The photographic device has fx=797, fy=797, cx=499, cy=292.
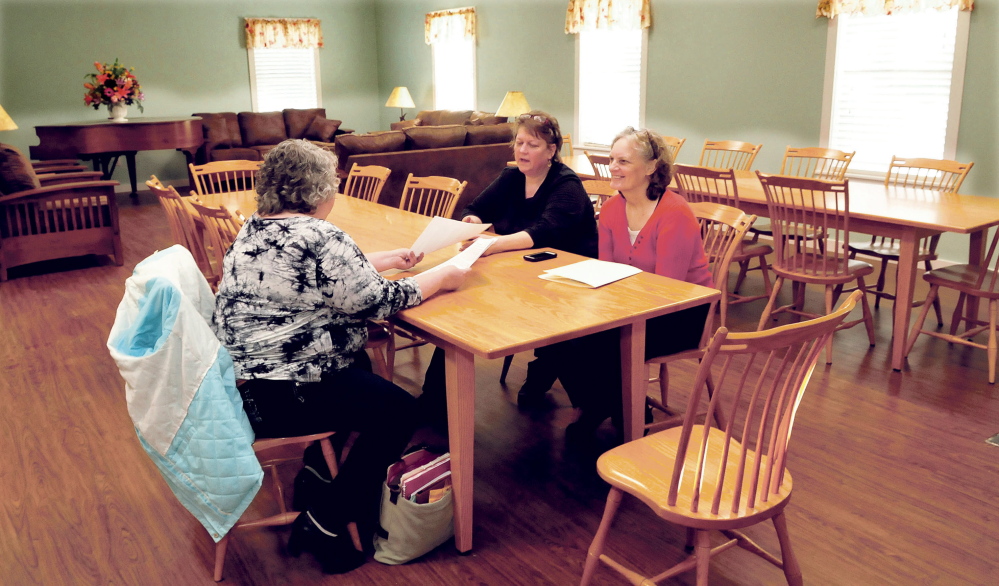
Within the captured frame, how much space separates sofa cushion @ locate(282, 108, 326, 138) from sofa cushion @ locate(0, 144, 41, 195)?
4716 mm

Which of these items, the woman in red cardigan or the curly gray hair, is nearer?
the curly gray hair

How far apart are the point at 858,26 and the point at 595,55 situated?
2686mm

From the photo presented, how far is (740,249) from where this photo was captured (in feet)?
13.7

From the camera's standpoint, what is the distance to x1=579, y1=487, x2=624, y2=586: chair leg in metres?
1.76

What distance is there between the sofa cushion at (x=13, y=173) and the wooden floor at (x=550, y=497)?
6.84 ft

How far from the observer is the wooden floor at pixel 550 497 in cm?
213

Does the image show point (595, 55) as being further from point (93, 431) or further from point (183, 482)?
point (183, 482)

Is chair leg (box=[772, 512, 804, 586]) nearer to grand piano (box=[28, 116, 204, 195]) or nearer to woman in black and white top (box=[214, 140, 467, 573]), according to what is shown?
woman in black and white top (box=[214, 140, 467, 573])

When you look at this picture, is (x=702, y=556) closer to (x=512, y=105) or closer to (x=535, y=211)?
(x=535, y=211)

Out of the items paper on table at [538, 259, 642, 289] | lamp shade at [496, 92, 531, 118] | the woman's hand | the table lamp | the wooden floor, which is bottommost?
the wooden floor

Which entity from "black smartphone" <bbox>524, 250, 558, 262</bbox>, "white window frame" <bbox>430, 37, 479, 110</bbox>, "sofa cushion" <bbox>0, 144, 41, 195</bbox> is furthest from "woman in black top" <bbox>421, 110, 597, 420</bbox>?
"white window frame" <bbox>430, 37, 479, 110</bbox>

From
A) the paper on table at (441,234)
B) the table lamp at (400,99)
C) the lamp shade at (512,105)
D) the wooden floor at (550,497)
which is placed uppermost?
the table lamp at (400,99)

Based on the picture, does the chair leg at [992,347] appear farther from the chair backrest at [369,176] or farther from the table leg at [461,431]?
the chair backrest at [369,176]

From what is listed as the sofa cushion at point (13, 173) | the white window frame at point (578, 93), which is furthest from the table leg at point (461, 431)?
the white window frame at point (578, 93)
